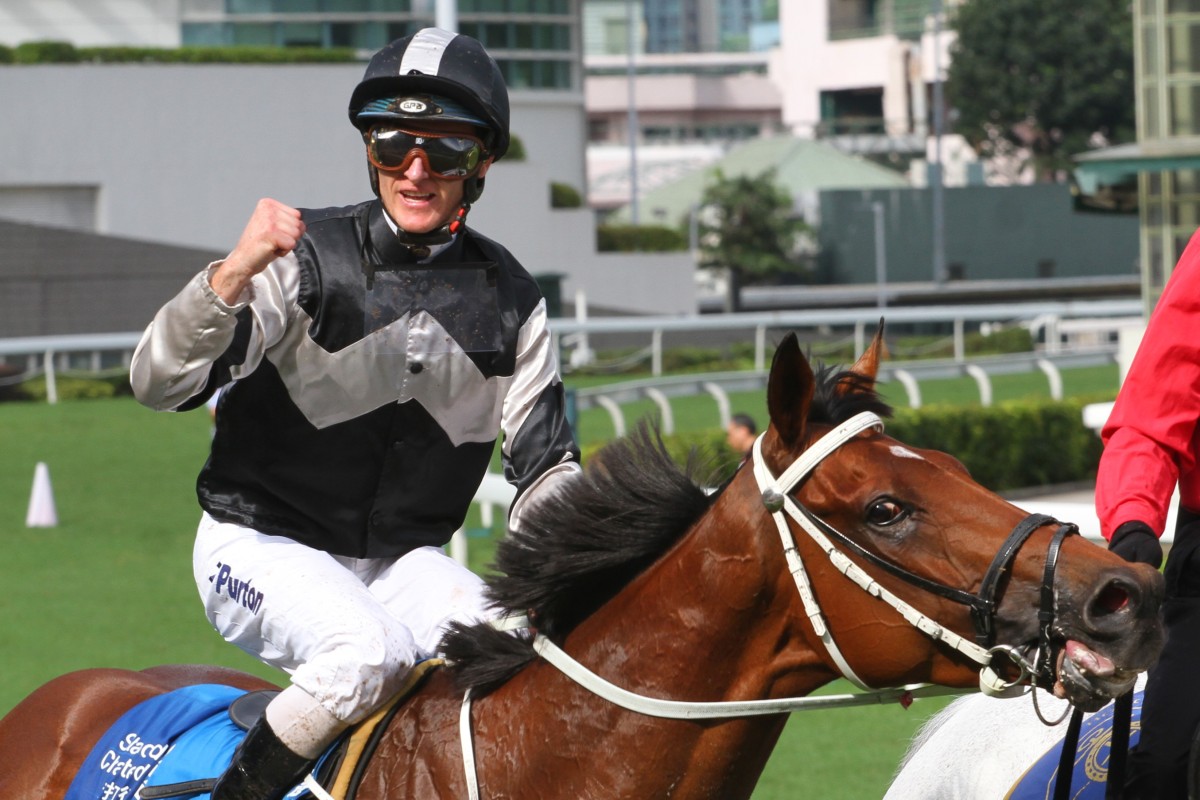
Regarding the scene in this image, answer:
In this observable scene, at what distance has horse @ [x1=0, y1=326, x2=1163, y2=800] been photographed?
2.18m

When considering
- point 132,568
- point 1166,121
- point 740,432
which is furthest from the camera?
point 1166,121

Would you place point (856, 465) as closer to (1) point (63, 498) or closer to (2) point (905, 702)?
(2) point (905, 702)

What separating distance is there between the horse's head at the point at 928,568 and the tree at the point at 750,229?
129ft

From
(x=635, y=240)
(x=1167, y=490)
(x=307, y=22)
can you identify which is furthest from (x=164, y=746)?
(x=635, y=240)

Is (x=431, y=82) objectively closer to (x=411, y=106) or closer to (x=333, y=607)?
(x=411, y=106)

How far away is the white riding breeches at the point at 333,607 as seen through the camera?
258cm

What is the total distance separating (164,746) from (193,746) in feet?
0.26

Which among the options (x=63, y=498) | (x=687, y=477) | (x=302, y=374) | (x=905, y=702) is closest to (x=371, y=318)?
(x=302, y=374)

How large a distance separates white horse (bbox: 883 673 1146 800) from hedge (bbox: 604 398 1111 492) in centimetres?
873

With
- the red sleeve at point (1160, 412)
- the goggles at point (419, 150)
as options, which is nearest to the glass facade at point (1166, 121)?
the red sleeve at point (1160, 412)

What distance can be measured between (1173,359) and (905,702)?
30.6 inches

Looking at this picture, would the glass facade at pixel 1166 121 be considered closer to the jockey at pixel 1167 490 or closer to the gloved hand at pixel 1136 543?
the jockey at pixel 1167 490

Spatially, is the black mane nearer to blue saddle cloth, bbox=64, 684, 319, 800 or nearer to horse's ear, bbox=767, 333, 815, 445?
horse's ear, bbox=767, 333, 815, 445

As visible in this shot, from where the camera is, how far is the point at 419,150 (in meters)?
2.84
